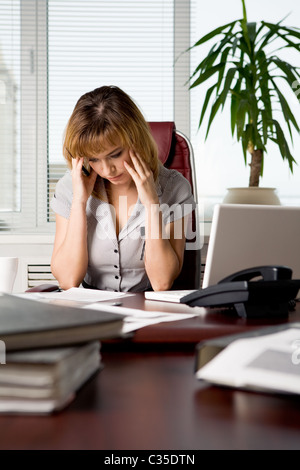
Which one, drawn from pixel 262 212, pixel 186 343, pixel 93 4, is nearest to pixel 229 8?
pixel 93 4

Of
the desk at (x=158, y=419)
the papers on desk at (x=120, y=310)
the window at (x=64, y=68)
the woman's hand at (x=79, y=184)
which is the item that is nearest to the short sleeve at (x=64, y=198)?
the woman's hand at (x=79, y=184)

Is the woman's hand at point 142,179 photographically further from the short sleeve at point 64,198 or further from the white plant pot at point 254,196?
the white plant pot at point 254,196

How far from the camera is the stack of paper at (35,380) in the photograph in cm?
41

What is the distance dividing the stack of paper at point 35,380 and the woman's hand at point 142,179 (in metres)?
1.35

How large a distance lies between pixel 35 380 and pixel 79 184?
1419mm

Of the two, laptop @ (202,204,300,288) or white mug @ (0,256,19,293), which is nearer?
laptop @ (202,204,300,288)

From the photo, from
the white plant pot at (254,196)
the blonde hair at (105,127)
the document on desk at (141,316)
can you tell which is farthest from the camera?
the white plant pot at (254,196)

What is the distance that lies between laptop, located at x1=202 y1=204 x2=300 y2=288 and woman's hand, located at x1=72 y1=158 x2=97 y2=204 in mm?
794

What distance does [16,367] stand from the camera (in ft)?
1.38

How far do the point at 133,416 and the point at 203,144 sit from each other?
2.68 m

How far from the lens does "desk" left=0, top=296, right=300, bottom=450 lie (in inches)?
14.6

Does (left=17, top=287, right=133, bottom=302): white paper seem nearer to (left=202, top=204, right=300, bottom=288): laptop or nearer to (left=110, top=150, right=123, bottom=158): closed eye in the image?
(left=202, top=204, right=300, bottom=288): laptop

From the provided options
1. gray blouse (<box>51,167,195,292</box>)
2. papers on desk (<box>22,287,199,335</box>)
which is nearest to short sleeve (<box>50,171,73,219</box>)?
gray blouse (<box>51,167,195,292</box>)
